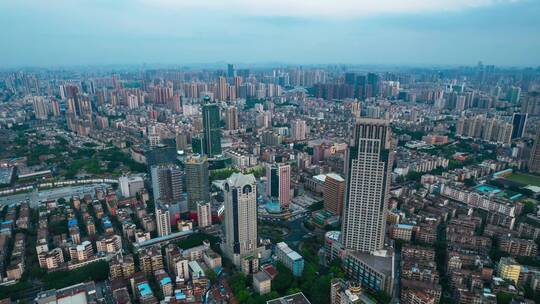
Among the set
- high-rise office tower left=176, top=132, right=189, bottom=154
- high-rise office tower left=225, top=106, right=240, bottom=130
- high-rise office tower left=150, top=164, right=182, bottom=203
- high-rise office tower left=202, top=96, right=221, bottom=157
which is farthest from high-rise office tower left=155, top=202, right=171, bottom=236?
high-rise office tower left=225, top=106, right=240, bottom=130

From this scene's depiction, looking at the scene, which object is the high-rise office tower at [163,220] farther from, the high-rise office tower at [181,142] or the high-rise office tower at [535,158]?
the high-rise office tower at [535,158]

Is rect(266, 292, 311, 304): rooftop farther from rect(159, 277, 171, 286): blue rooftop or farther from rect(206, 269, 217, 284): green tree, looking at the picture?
rect(159, 277, 171, 286): blue rooftop

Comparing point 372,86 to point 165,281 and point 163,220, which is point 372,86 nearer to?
point 163,220

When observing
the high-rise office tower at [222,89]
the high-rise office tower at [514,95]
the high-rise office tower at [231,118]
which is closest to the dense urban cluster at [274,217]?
the high-rise office tower at [231,118]

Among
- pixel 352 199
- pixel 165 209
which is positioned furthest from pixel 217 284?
pixel 352 199

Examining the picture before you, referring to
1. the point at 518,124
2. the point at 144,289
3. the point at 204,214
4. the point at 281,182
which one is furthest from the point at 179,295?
the point at 518,124

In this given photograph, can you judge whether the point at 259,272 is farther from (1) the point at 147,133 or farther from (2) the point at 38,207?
(1) the point at 147,133
